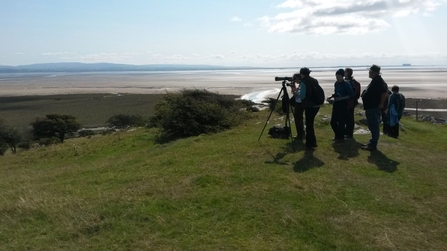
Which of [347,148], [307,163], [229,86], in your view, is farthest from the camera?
[229,86]

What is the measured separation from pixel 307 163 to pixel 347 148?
1948 millimetres

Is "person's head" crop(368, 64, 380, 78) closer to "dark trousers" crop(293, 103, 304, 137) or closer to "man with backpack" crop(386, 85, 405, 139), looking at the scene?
"dark trousers" crop(293, 103, 304, 137)

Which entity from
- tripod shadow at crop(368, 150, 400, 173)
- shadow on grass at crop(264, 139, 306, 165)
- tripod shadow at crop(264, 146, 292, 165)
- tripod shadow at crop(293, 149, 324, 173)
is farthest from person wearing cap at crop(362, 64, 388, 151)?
tripod shadow at crop(264, 146, 292, 165)

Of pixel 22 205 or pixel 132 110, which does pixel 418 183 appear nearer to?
pixel 22 205

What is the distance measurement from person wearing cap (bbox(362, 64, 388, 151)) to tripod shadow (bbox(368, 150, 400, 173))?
0.46 meters

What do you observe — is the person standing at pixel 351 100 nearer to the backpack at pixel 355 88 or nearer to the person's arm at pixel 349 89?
the backpack at pixel 355 88

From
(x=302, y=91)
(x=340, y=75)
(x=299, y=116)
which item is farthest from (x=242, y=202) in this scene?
(x=340, y=75)

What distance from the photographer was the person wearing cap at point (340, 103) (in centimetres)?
1012

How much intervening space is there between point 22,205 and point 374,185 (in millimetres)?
6035

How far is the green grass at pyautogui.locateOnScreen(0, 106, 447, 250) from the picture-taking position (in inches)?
196

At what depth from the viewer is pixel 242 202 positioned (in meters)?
6.03

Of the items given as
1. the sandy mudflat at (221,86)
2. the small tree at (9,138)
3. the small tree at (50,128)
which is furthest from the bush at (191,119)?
the sandy mudflat at (221,86)

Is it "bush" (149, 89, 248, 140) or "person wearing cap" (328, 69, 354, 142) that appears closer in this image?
"person wearing cap" (328, 69, 354, 142)

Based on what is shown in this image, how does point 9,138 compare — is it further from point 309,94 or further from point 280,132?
point 309,94
